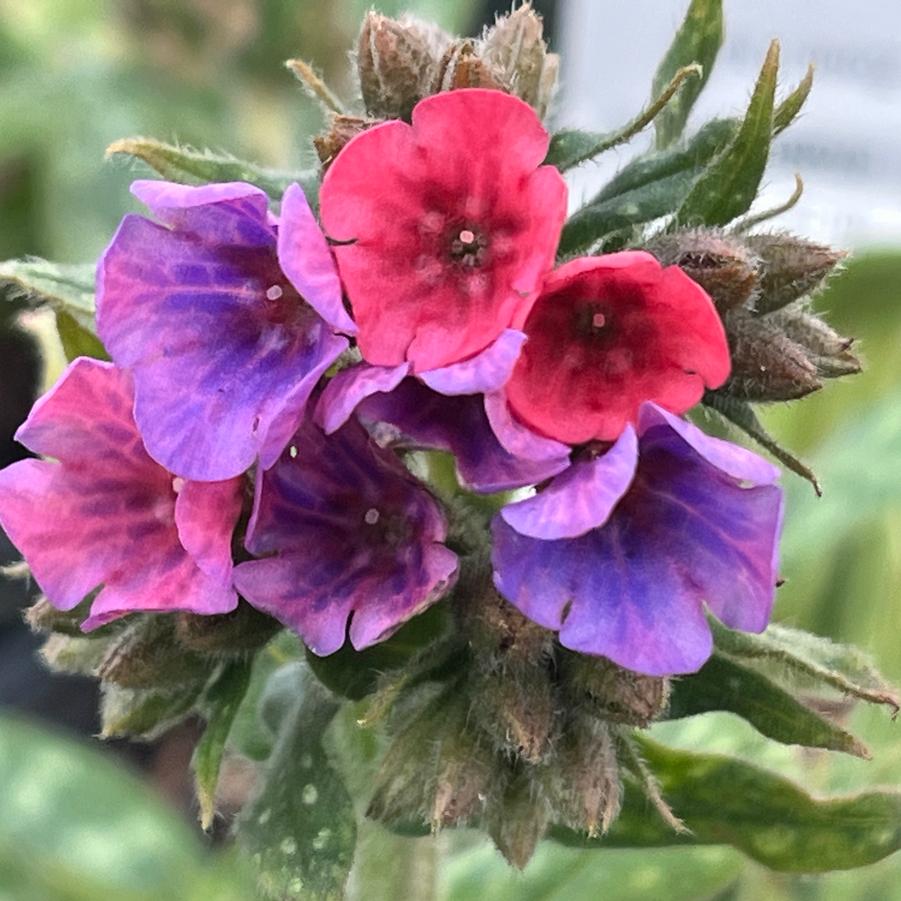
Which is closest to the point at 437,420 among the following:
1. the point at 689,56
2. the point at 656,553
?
the point at 656,553

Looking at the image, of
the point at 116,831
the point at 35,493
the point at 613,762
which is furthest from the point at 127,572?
the point at 116,831

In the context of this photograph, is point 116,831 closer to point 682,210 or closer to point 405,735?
point 405,735

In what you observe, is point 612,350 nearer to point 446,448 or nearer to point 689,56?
point 446,448

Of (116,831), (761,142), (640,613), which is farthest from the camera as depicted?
(116,831)

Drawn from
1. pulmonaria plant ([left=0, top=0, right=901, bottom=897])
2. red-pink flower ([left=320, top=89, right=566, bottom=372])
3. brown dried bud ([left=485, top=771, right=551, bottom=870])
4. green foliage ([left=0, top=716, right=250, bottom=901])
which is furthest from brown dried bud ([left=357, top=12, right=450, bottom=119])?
green foliage ([left=0, top=716, right=250, bottom=901])

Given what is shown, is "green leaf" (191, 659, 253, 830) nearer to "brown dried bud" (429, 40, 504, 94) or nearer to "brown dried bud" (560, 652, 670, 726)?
"brown dried bud" (560, 652, 670, 726)

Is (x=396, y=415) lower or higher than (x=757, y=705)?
higher

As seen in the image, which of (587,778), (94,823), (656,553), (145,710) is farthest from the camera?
(94,823)
